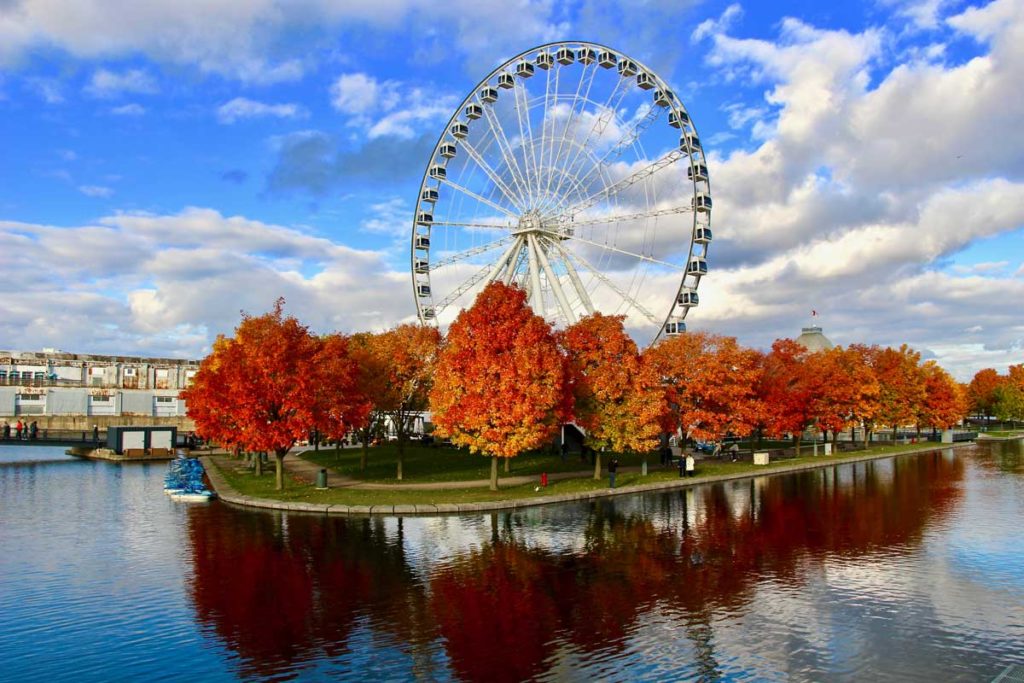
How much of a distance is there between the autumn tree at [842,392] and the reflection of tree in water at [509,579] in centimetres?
3891

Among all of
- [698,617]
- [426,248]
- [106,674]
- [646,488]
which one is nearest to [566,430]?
[426,248]

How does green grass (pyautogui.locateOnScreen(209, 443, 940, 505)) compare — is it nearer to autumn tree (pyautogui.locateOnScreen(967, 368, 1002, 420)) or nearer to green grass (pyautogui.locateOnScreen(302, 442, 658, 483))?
green grass (pyautogui.locateOnScreen(302, 442, 658, 483))

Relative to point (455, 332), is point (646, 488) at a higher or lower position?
lower

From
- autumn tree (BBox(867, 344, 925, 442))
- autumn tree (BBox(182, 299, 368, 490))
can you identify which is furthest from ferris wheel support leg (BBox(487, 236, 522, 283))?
autumn tree (BBox(867, 344, 925, 442))

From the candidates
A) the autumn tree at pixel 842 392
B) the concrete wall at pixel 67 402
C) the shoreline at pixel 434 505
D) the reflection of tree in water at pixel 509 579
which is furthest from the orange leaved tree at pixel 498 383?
the concrete wall at pixel 67 402

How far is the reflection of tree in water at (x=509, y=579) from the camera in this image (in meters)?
16.7

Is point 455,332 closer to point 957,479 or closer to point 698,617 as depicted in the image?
point 698,617

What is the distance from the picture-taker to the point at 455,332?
4297 cm

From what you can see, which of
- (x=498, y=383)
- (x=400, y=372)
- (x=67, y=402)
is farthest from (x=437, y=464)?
(x=67, y=402)

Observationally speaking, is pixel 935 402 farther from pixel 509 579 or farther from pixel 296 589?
pixel 296 589

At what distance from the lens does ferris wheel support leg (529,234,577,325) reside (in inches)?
2280

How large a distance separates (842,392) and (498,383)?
48879 mm

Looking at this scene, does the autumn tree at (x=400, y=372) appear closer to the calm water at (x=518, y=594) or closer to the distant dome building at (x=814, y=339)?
the calm water at (x=518, y=594)

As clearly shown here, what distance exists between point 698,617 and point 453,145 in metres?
54.1
